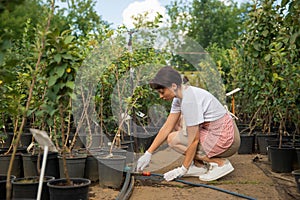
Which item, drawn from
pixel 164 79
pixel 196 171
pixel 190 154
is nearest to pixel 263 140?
pixel 196 171

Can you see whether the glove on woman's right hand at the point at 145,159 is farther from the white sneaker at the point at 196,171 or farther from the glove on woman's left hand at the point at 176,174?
the white sneaker at the point at 196,171

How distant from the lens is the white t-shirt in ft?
13.0

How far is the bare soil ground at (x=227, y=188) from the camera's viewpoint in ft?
11.5

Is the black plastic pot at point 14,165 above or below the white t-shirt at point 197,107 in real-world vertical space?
below

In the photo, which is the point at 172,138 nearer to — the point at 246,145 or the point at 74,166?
the point at 74,166

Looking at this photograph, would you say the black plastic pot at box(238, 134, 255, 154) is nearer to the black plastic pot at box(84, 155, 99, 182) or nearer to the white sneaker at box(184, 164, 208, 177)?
the white sneaker at box(184, 164, 208, 177)

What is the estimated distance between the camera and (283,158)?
4.44 metres

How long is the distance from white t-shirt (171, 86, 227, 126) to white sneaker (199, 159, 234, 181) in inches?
18.6

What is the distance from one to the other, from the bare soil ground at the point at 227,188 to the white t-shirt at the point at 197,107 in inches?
24.1

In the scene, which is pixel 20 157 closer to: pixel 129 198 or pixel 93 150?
pixel 93 150

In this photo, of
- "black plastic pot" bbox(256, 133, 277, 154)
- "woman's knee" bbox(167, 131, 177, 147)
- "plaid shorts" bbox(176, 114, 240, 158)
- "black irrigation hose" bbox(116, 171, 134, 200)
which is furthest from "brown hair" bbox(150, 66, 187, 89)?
"black plastic pot" bbox(256, 133, 277, 154)

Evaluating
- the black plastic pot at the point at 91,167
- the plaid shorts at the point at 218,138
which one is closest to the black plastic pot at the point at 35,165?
the black plastic pot at the point at 91,167

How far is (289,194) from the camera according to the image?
11.5 ft

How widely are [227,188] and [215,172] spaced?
1.11 feet
